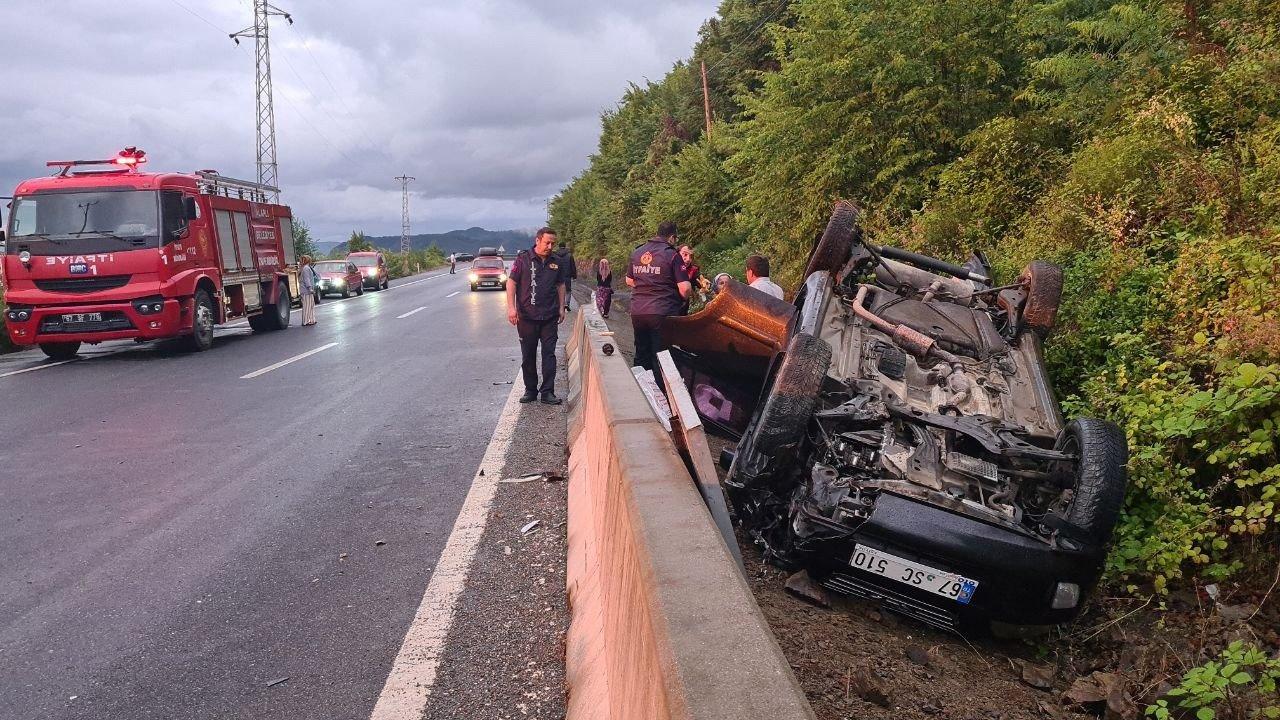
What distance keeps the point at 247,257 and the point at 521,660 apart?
45.9ft

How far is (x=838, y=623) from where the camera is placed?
361 cm

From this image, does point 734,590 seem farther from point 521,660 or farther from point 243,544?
point 243,544

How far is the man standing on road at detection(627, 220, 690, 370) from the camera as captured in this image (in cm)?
815

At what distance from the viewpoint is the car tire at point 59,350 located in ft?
38.9

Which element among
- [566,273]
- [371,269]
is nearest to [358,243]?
[371,269]

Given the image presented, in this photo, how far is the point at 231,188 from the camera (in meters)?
14.8

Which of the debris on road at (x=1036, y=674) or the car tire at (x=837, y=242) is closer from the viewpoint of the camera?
the debris on road at (x=1036, y=674)

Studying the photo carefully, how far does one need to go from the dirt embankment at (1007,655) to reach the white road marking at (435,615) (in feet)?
4.56

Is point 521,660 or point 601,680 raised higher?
point 601,680

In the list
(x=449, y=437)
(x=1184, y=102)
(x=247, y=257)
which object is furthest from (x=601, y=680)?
(x=247, y=257)

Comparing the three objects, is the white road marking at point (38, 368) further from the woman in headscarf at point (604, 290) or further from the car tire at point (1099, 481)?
the car tire at point (1099, 481)

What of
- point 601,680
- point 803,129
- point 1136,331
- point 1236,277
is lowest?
point 601,680

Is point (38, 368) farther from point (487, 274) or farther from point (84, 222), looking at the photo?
point (487, 274)

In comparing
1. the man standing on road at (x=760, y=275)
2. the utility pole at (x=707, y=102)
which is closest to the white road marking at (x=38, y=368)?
the man standing on road at (x=760, y=275)
